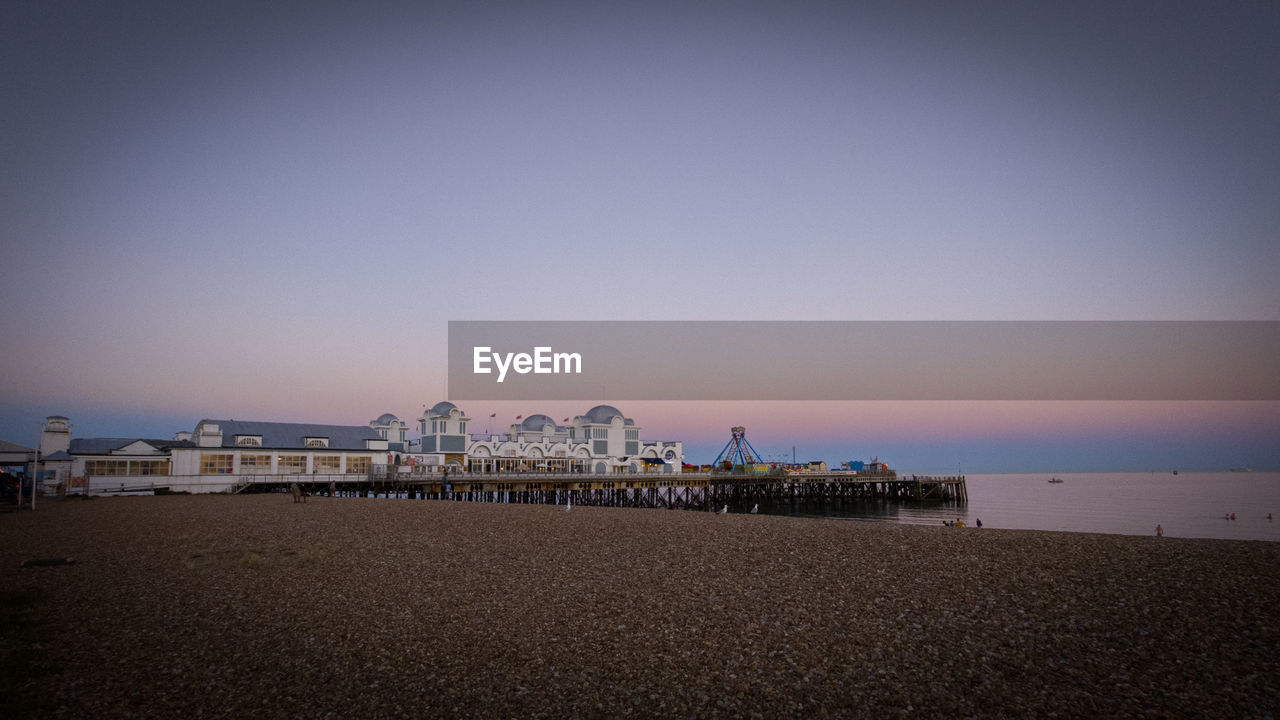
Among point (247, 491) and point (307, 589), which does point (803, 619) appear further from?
point (247, 491)

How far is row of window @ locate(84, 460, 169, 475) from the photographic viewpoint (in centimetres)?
4259

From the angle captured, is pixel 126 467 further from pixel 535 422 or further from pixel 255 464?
pixel 535 422

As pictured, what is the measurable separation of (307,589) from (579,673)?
26.5ft

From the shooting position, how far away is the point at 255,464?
46.9m

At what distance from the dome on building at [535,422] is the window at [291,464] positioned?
29.6m

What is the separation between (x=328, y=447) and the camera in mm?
50969

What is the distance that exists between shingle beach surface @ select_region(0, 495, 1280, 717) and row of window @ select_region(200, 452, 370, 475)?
28.1 m

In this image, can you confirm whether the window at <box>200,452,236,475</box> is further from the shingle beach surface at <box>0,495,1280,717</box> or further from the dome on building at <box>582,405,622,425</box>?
the dome on building at <box>582,405,622,425</box>

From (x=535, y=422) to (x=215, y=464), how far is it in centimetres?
3556

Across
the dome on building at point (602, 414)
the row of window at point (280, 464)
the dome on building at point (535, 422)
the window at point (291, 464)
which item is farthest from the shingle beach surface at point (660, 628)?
the dome on building at point (535, 422)

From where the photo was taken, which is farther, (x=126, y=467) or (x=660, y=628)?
(x=126, y=467)

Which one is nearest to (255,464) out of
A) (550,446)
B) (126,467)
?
(126,467)

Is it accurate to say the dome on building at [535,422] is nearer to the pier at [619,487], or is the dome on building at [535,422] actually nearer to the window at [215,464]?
the pier at [619,487]

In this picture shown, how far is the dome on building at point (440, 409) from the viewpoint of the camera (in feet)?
196
